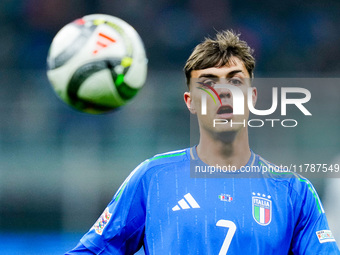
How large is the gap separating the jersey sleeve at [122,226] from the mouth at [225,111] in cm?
55

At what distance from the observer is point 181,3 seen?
1024 cm

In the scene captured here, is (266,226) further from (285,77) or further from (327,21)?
(327,21)

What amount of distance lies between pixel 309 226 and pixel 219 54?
1023 mm

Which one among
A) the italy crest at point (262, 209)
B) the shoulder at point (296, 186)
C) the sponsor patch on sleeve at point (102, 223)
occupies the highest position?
the shoulder at point (296, 186)

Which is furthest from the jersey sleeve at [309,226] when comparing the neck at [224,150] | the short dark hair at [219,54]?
the short dark hair at [219,54]

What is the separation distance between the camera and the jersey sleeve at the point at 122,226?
2.85m

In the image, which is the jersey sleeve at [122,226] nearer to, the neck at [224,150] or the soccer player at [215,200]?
the soccer player at [215,200]

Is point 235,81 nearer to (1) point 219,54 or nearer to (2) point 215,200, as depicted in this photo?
(1) point 219,54

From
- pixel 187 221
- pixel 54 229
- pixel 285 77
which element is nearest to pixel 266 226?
pixel 187 221

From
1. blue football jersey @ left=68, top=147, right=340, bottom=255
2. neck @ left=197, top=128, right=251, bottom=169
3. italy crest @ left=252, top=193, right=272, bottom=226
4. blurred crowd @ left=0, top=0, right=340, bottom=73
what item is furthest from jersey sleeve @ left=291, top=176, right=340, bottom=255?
blurred crowd @ left=0, top=0, right=340, bottom=73

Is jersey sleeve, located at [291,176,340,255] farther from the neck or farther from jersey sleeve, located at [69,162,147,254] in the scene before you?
jersey sleeve, located at [69,162,147,254]

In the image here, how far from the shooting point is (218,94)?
2826mm

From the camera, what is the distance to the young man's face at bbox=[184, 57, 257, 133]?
2803 mm

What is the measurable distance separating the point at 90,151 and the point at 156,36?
2.80m
